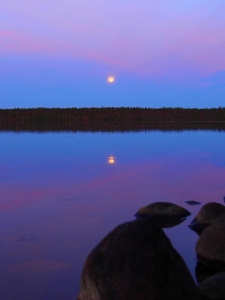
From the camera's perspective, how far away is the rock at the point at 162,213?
327 inches

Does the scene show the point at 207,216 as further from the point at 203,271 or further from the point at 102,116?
the point at 102,116

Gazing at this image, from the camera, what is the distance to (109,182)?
1319 centimetres

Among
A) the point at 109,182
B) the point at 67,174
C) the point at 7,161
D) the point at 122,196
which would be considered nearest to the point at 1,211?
the point at 122,196

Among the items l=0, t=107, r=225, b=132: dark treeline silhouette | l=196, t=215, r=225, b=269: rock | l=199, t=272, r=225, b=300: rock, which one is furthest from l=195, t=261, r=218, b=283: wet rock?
l=0, t=107, r=225, b=132: dark treeline silhouette

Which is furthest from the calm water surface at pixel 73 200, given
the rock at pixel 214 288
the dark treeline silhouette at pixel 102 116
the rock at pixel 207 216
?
the dark treeline silhouette at pixel 102 116

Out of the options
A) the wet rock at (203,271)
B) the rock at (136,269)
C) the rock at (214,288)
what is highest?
the rock at (136,269)

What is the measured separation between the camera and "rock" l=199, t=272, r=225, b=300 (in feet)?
14.6

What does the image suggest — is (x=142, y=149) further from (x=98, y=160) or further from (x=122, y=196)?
(x=122, y=196)

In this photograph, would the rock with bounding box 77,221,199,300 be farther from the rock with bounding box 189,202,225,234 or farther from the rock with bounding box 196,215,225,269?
the rock with bounding box 189,202,225,234

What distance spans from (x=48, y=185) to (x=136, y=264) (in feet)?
28.6

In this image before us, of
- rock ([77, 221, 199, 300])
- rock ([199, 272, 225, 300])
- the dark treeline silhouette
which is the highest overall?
the dark treeline silhouette

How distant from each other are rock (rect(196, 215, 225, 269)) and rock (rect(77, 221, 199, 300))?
173cm

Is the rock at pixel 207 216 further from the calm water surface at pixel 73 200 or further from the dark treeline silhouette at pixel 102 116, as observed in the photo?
the dark treeline silhouette at pixel 102 116

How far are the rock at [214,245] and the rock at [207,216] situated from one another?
1585 millimetres
